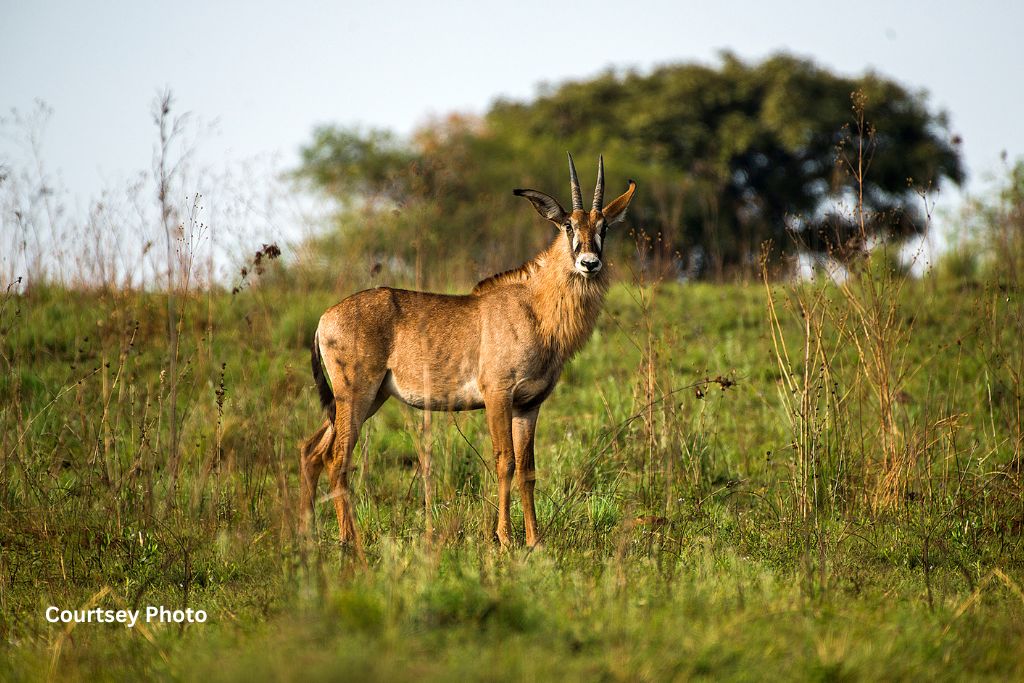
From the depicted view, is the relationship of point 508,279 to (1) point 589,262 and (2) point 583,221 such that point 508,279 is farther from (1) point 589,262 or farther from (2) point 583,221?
(1) point 589,262

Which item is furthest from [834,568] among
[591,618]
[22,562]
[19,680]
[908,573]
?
[22,562]

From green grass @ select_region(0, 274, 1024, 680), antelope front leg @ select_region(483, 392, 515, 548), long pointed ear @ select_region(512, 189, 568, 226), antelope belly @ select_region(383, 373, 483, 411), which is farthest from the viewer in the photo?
long pointed ear @ select_region(512, 189, 568, 226)

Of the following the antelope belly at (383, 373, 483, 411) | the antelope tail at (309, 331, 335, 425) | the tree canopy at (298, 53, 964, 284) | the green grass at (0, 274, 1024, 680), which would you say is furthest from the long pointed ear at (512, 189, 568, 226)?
the tree canopy at (298, 53, 964, 284)

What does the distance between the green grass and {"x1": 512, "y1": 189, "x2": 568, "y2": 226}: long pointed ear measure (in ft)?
5.45

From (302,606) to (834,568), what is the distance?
10.3 ft

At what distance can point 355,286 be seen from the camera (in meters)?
12.7

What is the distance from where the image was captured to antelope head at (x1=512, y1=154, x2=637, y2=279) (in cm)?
688

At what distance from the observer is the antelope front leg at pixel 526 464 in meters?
6.83

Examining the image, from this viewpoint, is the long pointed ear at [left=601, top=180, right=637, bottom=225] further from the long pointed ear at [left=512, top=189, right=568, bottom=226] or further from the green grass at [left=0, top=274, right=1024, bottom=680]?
the green grass at [left=0, top=274, right=1024, bottom=680]

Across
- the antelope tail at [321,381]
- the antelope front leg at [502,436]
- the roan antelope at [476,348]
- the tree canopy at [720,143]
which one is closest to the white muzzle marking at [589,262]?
the roan antelope at [476,348]

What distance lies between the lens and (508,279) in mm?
7508

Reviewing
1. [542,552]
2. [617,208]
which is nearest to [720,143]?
[617,208]

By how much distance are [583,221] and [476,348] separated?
1214mm

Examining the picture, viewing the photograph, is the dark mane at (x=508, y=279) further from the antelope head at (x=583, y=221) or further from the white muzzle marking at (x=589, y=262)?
the white muzzle marking at (x=589, y=262)
